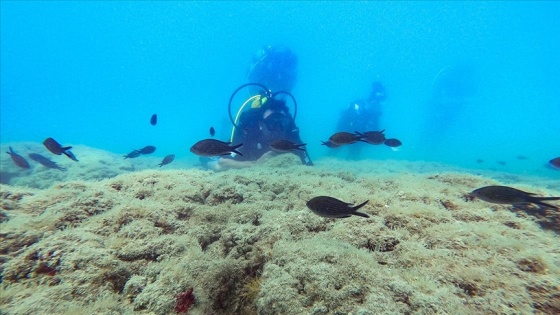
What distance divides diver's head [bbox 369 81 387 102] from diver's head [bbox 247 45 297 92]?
257 inches

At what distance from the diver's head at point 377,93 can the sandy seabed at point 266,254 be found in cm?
1831

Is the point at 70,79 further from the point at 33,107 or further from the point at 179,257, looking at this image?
the point at 179,257

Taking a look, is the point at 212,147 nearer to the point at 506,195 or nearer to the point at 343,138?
the point at 343,138

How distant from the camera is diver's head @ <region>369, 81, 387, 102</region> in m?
20.3

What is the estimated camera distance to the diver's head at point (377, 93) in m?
20.3

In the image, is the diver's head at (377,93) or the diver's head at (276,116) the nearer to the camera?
the diver's head at (276,116)

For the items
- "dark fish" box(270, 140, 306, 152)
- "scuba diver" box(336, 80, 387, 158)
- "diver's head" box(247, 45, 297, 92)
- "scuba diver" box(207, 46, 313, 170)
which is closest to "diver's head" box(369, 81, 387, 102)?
"scuba diver" box(336, 80, 387, 158)

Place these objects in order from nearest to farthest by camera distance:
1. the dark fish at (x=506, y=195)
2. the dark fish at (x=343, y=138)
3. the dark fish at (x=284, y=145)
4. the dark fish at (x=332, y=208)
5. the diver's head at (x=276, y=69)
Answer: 1. the dark fish at (x=332, y=208)
2. the dark fish at (x=506, y=195)
3. the dark fish at (x=343, y=138)
4. the dark fish at (x=284, y=145)
5. the diver's head at (x=276, y=69)

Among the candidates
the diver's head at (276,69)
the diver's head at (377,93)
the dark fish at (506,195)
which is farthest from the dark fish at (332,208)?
the diver's head at (377,93)

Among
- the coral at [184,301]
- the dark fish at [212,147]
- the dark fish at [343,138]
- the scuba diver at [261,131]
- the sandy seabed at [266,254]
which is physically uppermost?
the scuba diver at [261,131]

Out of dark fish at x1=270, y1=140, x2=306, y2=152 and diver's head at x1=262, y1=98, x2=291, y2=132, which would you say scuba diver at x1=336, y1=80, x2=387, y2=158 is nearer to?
diver's head at x1=262, y1=98, x2=291, y2=132

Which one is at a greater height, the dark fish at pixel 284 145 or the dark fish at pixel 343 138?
the dark fish at pixel 343 138

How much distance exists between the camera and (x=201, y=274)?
214 cm

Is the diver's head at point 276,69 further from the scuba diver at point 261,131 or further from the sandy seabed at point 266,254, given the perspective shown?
the sandy seabed at point 266,254
